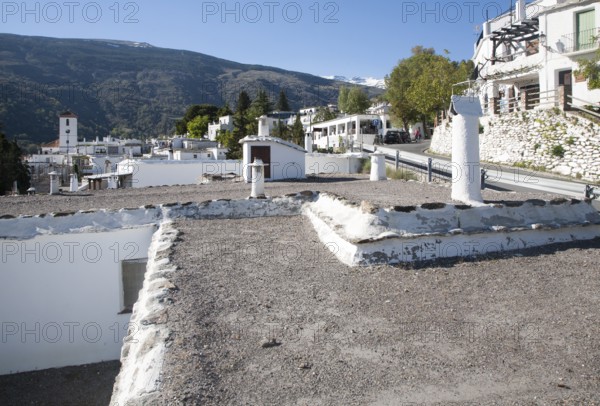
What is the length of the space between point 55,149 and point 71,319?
8128 cm

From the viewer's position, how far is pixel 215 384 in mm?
3053

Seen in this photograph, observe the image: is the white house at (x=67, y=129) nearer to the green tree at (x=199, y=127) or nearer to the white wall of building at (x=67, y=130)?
the white wall of building at (x=67, y=130)

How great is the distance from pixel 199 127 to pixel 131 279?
72.0 meters

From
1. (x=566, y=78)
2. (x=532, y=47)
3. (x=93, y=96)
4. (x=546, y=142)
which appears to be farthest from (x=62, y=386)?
(x=93, y=96)

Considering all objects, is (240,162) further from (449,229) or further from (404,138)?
(404,138)

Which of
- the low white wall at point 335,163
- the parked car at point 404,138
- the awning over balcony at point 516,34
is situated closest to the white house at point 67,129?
the parked car at point 404,138

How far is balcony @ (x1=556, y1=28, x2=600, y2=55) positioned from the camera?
2364 centimetres

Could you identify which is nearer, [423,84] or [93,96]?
[423,84]

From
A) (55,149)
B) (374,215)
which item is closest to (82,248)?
(374,215)

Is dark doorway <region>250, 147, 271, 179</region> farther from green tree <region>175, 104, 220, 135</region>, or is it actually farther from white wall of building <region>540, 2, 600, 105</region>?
green tree <region>175, 104, 220, 135</region>

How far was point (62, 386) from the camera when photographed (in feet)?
27.0

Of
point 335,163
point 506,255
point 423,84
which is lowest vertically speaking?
point 506,255

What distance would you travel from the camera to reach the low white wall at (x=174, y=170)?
25.3 metres

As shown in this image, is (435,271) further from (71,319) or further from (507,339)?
(71,319)
